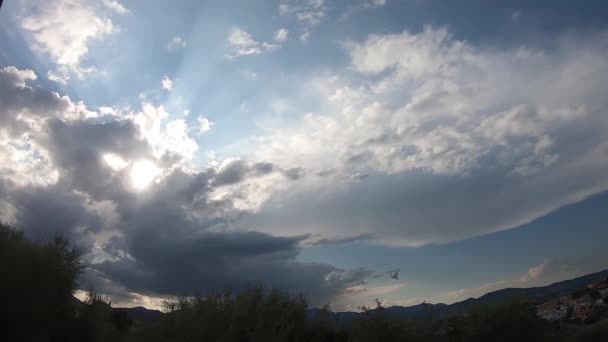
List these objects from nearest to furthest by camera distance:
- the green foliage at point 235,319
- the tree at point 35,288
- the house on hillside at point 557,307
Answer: the tree at point 35,288
the green foliage at point 235,319
the house on hillside at point 557,307

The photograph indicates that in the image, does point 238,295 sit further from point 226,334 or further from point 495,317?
point 495,317

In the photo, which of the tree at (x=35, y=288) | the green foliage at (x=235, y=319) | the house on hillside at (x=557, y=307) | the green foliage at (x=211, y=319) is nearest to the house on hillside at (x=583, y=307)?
the house on hillside at (x=557, y=307)

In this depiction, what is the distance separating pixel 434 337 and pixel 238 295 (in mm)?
12326

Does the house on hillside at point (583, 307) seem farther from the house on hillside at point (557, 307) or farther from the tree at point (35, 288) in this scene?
the tree at point (35, 288)

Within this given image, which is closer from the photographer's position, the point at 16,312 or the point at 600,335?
the point at 16,312

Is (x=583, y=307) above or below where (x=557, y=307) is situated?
below

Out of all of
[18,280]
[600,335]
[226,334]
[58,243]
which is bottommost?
[600,335]

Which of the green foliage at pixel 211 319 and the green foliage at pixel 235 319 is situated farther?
the green foliage at pixel 235 319

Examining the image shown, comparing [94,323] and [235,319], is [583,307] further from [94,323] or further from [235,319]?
[94,323]

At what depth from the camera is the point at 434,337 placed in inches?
1187

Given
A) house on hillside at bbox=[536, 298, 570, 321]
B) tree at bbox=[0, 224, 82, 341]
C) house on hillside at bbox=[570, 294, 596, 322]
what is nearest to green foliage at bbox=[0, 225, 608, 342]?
tree at bbox=[0, 224, 82, 341]

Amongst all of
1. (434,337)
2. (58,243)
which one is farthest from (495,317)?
(58,243)

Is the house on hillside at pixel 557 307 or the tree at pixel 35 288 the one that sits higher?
the tree at pixel 35 288

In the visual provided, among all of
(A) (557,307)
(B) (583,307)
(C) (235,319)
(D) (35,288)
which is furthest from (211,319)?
(B) (583,307)
